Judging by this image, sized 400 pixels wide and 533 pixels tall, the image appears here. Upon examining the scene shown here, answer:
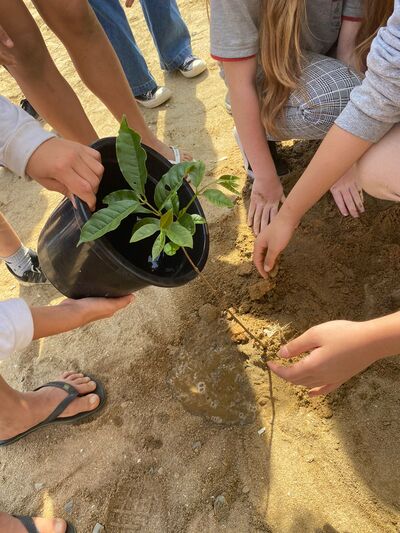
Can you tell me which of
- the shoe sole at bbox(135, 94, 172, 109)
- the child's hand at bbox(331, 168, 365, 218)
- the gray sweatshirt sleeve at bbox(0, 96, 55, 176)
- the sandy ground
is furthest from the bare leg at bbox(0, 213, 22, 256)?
the child's hand at bbox(331, 168, 365, 218)

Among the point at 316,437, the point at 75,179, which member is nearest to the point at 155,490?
the point at 316,437

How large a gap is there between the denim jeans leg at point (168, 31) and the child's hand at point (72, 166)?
1391 millimetres

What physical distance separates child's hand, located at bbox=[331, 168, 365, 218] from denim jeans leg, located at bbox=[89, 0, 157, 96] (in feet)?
3.71

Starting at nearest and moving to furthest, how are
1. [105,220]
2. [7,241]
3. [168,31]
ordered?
[105,220]
[7,241]
[168,31]

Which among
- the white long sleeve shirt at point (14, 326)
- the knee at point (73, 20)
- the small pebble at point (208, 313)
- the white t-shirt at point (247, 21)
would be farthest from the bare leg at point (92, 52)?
the white long sleeve shirt at point (14, 326)

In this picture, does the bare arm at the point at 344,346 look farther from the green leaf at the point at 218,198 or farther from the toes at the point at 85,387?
the toes at the point at 85,387

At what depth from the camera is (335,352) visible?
972 millimetres

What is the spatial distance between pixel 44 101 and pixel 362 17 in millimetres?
1013

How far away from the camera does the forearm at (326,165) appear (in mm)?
1146

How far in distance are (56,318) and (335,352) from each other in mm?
654

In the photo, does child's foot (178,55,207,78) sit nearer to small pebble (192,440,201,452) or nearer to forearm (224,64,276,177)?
forearm (224,64,276,177)

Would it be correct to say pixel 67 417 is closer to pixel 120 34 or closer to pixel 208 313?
pixel 208 313

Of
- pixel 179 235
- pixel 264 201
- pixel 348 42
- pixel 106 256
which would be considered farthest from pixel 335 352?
pixel 348 42

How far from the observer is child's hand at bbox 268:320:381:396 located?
965 mm
